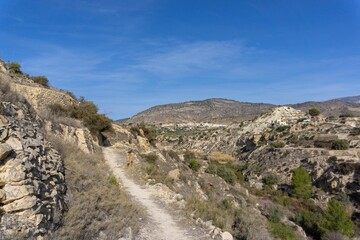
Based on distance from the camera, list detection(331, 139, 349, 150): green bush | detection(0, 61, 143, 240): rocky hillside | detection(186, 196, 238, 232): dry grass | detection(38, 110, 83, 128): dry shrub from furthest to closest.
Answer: detection(331, 139, 349, 150): green bush < detection(38, 110, 83, 128): dry shrub < detection(186, 196, 238, 232): dry grass < detection(0, 61, 143, 240): rocky hillside

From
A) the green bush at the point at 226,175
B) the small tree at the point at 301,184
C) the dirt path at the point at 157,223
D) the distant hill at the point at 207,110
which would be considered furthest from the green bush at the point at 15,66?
the distant hill at the point at 207,110

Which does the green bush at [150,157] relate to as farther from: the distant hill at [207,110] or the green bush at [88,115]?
the distant hill at [207,110]

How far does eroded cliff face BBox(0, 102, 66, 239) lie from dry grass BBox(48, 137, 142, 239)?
30 centimetres

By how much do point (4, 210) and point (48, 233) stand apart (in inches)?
35.1

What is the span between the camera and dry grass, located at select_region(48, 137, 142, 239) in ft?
20.3

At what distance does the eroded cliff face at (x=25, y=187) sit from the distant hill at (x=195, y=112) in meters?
145

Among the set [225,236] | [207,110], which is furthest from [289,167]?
[207,110]

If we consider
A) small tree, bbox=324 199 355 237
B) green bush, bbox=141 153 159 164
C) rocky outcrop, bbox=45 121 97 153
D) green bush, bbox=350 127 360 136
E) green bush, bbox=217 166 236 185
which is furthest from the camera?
green bush, bbox=350 127 360 136

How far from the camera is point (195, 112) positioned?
177 meters

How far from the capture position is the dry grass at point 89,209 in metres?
6.18

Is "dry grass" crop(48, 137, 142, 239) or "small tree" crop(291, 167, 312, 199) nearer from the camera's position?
"dry grass" crop(48, 137, 142, 239)

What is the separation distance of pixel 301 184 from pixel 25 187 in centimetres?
3761

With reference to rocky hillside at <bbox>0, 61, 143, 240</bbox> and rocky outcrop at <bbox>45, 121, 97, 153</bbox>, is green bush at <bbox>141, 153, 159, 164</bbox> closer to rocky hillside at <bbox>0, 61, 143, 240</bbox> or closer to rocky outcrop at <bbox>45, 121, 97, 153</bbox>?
rocky outcrop at <bbox>45, 121, 97, 153</bbox>

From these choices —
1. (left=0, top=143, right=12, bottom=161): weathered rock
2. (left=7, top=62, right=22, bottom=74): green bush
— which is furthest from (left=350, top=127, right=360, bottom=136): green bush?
(left=0, top=143, right=12, bottom=161): weathered rock
